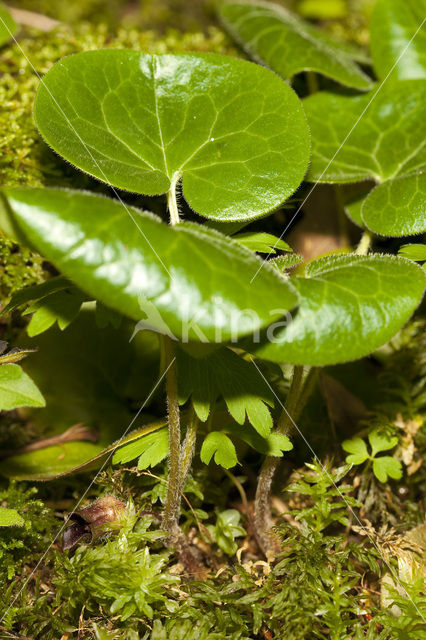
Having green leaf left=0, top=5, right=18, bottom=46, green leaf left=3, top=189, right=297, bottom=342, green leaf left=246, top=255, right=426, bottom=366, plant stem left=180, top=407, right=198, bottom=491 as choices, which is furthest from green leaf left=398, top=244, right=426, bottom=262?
green leaf left=0, top=5, right=18, bottom=46

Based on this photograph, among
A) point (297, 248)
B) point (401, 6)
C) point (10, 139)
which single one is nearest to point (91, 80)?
point (10, 139)

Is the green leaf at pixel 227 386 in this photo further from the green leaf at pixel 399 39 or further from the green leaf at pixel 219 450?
the green leaf at pixel 399 39

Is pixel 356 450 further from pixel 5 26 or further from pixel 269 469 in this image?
pixel 5 26

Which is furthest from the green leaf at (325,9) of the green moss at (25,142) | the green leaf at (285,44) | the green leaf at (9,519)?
the green leaf at (9,519)

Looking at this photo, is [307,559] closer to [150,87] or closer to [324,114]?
[150,87]

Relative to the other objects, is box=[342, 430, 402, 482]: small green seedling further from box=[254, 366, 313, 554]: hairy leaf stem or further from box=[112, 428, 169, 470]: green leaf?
box=[112, 428, 169, 470]: green leaf
